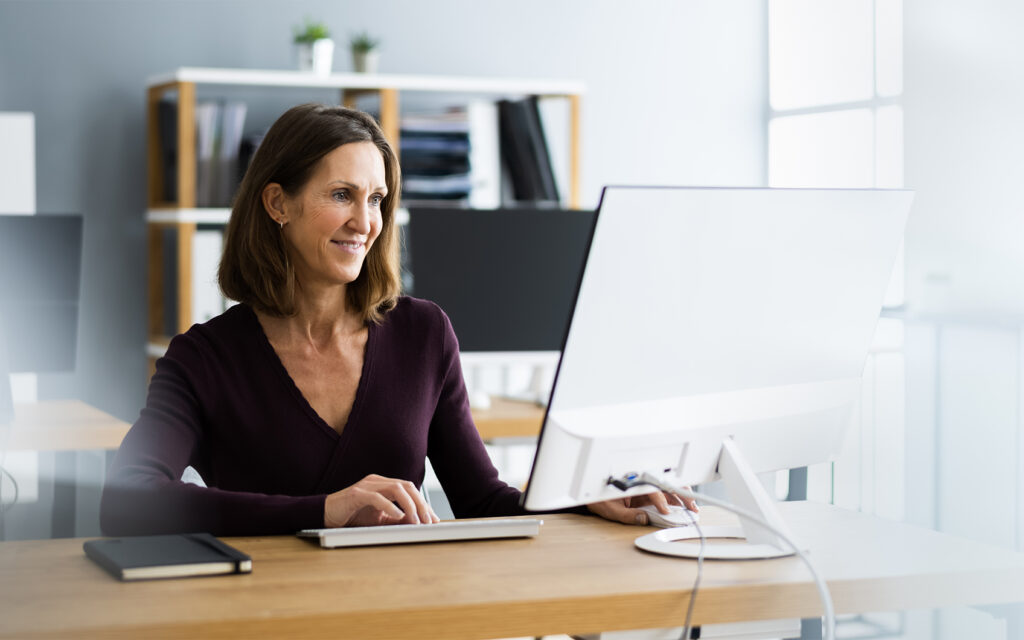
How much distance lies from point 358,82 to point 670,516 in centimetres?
252

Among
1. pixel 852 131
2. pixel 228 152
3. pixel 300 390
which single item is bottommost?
pixel 300 390

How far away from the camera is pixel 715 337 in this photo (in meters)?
1.25

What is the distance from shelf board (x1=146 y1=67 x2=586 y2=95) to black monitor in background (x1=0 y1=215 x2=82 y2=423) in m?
0.88

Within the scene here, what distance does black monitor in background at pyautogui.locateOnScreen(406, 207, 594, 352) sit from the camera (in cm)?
281

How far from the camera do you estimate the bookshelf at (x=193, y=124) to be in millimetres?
3496

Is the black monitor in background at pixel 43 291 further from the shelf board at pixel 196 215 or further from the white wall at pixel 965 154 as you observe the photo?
the white wall at pixel 965 154

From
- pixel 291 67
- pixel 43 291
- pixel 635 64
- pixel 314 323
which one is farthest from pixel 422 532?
pixel 635 64

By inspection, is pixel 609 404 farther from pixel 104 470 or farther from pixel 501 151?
pixel 501 151

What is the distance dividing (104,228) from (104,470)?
1.10m

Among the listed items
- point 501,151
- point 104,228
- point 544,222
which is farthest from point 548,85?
point 104,228

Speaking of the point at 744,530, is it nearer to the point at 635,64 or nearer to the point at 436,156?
the point at 436,156

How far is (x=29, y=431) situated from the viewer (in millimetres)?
2484

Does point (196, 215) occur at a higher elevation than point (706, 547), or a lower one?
higher

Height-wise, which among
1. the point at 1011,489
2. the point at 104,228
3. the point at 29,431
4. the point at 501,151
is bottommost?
the point at 1011,489
